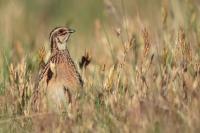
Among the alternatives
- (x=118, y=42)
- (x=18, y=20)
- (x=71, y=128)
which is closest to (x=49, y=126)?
(x=71, y=128)

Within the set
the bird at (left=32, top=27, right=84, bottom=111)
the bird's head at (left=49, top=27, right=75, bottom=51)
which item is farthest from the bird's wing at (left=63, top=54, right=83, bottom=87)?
the bird's head at (left=49, top=27, right=75, bottom=51)

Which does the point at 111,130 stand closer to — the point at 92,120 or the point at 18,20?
the point at 92,120

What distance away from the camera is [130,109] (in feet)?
18.1

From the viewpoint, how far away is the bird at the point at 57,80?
20.4ft

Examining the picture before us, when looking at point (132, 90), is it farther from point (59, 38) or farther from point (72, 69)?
point (59, 38)

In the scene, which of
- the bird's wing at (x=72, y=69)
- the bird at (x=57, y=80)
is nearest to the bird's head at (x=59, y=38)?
the bird at (x=57, y=80)

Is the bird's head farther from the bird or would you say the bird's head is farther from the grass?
the grass

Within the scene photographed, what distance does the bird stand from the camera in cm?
621

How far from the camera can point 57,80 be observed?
6.46 metres

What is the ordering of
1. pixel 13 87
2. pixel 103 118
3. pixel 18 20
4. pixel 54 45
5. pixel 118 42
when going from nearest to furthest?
1. pixel 103 118
2. pixel 13 87
3. pixel 54 45
4. pixel 118 42
5. pixel 18 20

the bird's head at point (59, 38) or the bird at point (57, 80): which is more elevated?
the bird's head at point (59, 38)

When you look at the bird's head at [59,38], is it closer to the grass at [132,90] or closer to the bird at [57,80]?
the bird at [57,80]

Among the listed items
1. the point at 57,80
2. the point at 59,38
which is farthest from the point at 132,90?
the point at 59,38

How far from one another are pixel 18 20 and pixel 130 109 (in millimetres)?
5364
